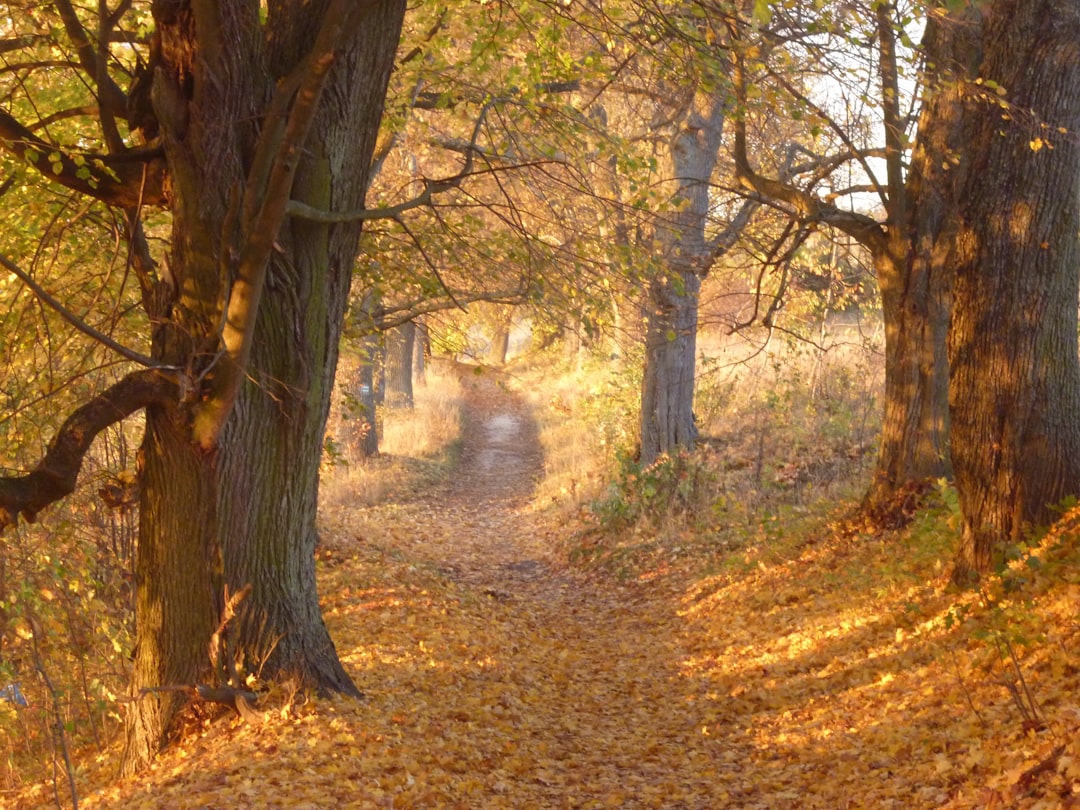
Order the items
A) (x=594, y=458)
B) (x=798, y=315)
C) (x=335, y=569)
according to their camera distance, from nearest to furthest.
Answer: (x=335, y=569)
(x=798, y=315)
(x=594, y=458)

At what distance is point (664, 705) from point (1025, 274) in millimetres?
4066

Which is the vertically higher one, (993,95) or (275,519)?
(993,95)

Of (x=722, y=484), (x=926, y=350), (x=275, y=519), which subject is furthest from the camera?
(x=722, y=484)

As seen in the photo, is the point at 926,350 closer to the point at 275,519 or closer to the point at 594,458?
the point at 275,519

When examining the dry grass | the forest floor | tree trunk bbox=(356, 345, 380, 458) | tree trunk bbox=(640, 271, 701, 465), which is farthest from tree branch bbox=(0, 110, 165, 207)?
tree trunk bbox=(356, 345, 380, 458)

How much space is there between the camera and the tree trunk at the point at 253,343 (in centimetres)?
528

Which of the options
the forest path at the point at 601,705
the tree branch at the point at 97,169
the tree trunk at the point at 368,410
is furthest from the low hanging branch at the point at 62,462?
the tree trunk at the point at 368,410

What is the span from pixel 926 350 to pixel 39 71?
26.5 ft

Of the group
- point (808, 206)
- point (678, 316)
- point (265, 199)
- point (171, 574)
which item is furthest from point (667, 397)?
point (265, 199)

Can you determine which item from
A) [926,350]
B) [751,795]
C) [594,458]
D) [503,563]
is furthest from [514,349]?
[751,795]

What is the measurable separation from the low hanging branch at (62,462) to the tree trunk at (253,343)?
1.20 ft

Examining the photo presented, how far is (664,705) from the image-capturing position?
7367 mm

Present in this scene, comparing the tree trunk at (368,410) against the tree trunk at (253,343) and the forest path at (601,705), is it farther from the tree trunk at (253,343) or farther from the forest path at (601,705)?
the tree trunk at (253,343)

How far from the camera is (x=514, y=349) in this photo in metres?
57.3
